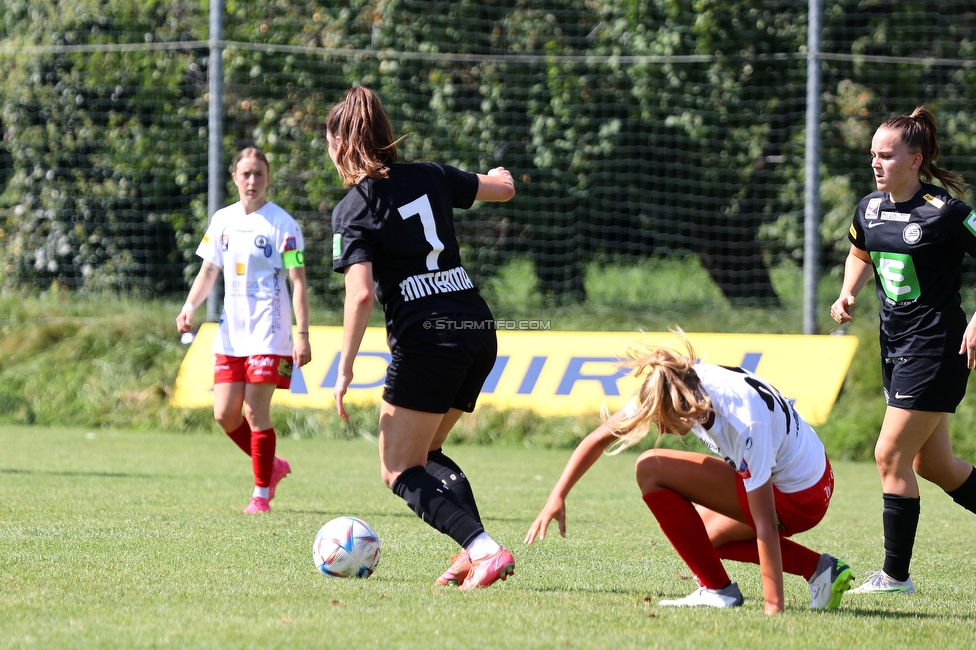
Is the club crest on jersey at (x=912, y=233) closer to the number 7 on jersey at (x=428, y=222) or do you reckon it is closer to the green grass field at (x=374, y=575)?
the green grass field at (x=374, y=575)

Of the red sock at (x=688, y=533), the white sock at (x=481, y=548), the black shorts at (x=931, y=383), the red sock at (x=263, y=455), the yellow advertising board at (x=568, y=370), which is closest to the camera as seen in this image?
the red sock at (x=688, y=533)

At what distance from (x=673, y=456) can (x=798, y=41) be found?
10.0 metres

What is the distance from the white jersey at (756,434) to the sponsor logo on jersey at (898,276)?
3.23ft

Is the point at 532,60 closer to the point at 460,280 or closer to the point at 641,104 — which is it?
the point at 641,104

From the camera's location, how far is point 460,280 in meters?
4.75

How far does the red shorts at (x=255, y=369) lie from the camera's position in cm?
699

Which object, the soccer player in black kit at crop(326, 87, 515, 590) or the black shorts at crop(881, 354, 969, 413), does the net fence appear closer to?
the black shorts at crop(881, 354, 969, 413)

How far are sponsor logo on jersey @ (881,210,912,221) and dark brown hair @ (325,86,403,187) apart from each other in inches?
83.2

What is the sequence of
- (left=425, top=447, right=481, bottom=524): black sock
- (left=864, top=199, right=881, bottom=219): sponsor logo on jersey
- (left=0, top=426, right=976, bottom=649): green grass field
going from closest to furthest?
(left=0, top=426, right=976, bottom=649): green grass field, (left=425, top=447, right=481, bottom=524): black sock, (left=864, top=199, right=881, bottom=219): sponsor logo on jersey

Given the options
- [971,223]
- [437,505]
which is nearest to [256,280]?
[437,505]

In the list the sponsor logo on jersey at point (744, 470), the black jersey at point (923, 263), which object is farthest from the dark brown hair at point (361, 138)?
the black jersey at point (923, 263)

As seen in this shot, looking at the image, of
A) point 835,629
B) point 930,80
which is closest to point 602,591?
point 835,629

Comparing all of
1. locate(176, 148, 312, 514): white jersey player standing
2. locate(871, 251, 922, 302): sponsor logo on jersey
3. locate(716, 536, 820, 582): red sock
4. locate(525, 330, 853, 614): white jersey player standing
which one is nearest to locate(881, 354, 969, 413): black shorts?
locate(871, 251, 922, 302): sponsor logo on jersey

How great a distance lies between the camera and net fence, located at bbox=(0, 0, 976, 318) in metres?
14.0
